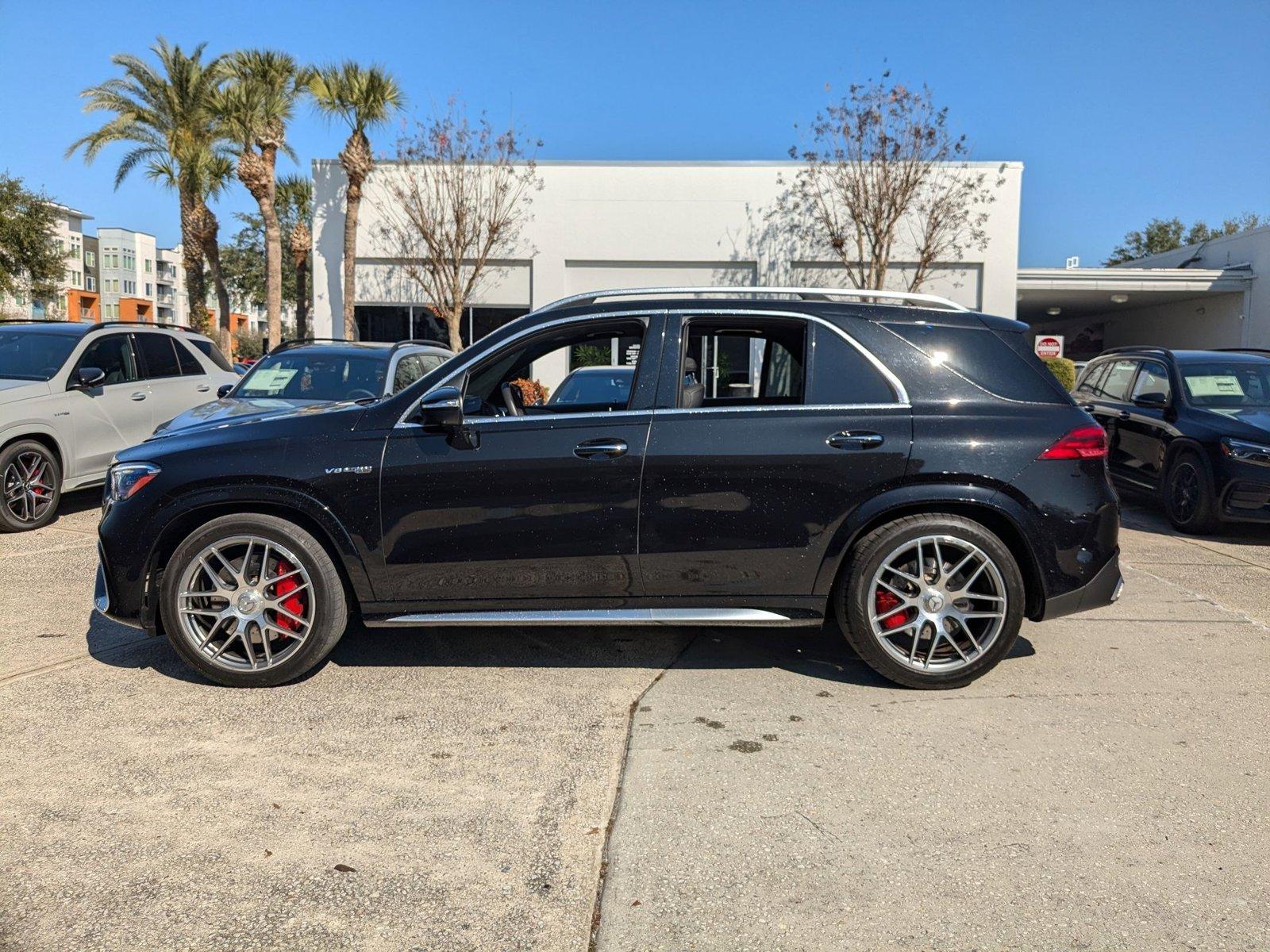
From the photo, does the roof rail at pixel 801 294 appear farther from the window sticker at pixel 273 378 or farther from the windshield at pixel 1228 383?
the windshield at pixel 1228 383

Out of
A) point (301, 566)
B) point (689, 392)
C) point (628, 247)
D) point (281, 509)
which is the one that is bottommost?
point (301, 566)

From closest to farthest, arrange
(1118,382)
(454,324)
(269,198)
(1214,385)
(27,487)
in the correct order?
1. (27,487)
2. (1214,385)
3. (1118,382)
4. (454,324)
5. (269,198)

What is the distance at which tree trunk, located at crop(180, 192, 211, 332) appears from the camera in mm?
26234

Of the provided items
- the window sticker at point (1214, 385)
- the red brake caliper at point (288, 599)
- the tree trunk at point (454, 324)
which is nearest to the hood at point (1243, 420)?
the window sticker at point (1214, 385)

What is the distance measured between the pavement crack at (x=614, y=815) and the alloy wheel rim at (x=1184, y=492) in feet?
19.7

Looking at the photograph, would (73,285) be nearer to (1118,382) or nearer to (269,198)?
(269,198)

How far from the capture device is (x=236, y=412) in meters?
7.28

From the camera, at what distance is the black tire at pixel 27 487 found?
807cm

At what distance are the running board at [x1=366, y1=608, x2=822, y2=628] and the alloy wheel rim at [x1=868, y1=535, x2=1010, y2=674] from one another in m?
0.37

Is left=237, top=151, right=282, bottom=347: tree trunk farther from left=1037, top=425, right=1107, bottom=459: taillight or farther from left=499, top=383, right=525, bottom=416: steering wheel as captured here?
left=1037, top=425, right=1107, bottom=459: taillight

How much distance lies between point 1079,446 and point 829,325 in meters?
1.28

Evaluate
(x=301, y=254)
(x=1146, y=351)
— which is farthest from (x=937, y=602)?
(x=301, y=254)

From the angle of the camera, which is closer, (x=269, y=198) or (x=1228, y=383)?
(x=1228, y=383)

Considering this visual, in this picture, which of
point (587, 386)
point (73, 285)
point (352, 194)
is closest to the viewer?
point (587, 386)
